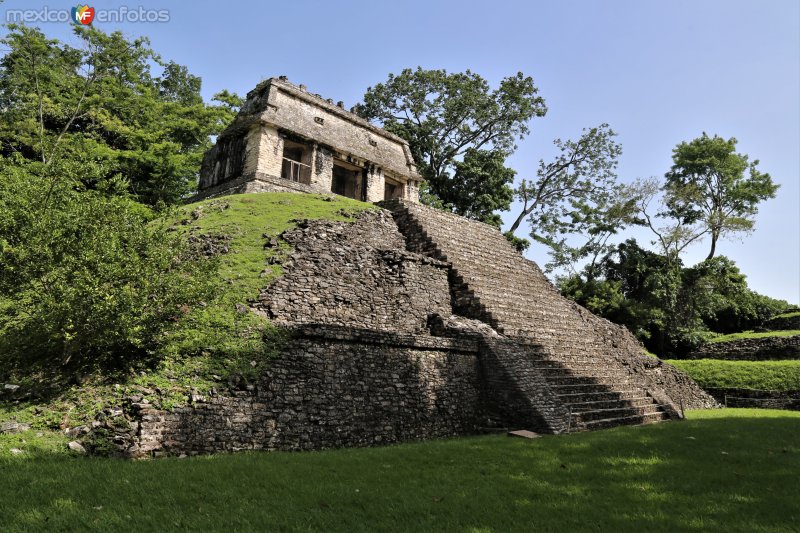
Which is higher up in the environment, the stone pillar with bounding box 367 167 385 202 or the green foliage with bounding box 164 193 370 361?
the stone pillar with bounding box 367 167 385 202

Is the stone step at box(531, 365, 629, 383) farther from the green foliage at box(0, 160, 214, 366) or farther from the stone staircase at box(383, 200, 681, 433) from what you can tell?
the green foliage at box(0, 160, 214, 366)

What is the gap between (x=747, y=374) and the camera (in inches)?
692

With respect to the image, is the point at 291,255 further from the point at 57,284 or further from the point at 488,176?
the point at 488,176

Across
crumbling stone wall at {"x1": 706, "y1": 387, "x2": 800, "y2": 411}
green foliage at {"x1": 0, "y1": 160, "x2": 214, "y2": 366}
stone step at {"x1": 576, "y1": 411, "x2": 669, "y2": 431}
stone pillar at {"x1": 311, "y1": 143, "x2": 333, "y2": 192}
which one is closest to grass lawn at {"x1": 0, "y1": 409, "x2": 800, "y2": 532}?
green foliage at {"x1": 0, "y1": 160, "x2": 214, "y2": 366}

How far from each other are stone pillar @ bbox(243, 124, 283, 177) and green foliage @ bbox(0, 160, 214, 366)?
10996mm

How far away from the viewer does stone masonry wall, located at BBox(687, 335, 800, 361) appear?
20.2 meters

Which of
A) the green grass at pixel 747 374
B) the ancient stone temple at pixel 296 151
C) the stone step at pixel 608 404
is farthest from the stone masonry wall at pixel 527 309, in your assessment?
the ancient stone temple at pixel 296 151

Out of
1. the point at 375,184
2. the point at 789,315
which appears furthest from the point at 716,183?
the point at 375,184

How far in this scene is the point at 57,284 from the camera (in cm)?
672

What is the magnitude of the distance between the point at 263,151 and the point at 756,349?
74.8 ft

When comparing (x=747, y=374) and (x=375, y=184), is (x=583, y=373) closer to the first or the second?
(x=747, y=374)

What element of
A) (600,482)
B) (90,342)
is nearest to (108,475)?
(90,342)

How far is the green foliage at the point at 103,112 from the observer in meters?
21.0

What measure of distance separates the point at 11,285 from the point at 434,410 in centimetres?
741
